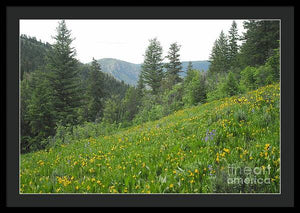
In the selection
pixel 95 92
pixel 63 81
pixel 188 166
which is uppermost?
pixel 95 92

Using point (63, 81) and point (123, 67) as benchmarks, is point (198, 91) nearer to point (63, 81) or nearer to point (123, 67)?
point (123, 67)

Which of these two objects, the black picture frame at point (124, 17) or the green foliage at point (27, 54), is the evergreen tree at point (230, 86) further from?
the green foliage at point (27, 54)

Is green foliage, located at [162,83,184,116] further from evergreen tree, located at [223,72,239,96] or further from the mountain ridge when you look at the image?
evergreen tree, located at [223,72,239,96]

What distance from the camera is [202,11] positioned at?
3258 millimetres

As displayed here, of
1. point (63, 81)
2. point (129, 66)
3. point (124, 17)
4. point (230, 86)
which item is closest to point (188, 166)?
point (124, 17)

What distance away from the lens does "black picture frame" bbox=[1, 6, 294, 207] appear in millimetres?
3006

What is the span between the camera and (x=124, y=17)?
11.1 ft

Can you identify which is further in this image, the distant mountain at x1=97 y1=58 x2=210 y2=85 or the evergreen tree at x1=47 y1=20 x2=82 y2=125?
the evergreen tree at x1=47 y1=20 x2=82 y2=125

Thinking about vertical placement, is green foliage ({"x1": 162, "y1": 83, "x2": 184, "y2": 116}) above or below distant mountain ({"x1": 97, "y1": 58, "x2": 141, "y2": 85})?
below

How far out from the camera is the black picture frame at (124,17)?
Result: 9.86 ft

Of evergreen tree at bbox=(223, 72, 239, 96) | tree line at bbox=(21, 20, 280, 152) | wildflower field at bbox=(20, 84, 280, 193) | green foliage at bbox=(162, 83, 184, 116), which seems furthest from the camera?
A: green foliage at bbox=(162, 83, 184, 116)

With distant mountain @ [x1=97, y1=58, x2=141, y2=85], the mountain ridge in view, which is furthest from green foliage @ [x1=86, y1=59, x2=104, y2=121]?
the mountain ridge
